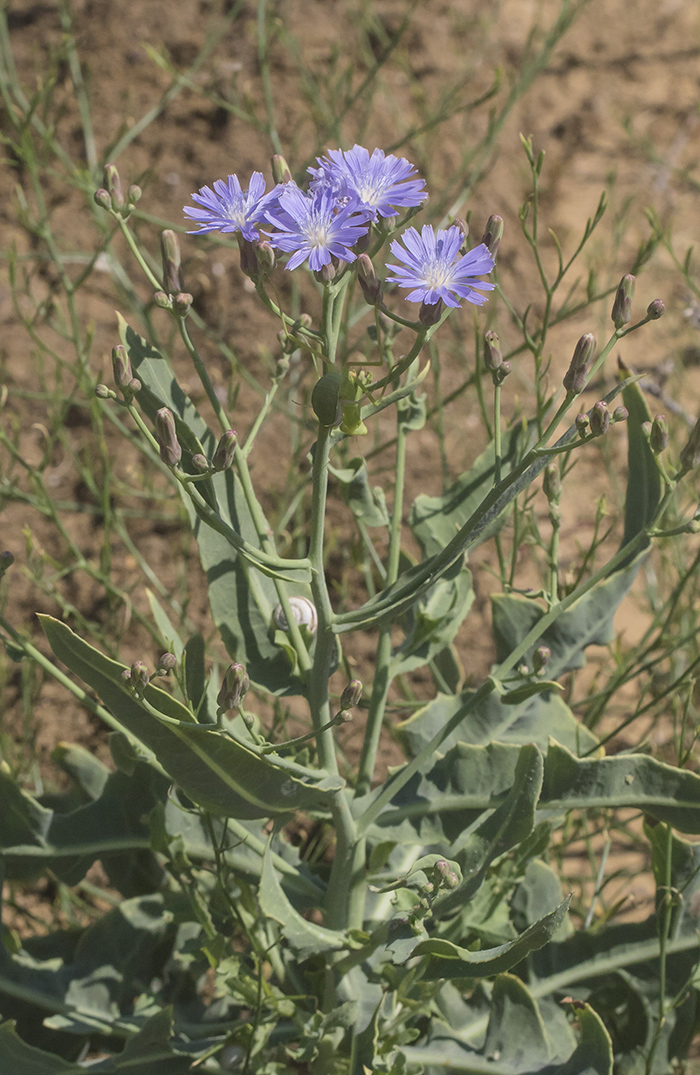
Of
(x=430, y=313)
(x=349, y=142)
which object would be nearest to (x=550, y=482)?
(x=430, y=313)

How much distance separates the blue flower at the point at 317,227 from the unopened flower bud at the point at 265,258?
11 millimetres

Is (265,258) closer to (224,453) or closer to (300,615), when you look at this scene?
(224,453)

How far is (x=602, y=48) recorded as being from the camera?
4227mm

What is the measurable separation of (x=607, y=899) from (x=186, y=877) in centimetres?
125

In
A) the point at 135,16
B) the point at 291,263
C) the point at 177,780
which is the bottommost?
the point at 177,780

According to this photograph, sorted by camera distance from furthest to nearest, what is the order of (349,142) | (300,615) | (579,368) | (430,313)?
(349,142) → (300,615) → (579,368) → (430,313)

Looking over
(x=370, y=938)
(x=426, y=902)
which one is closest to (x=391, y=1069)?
(x=370, y=938)

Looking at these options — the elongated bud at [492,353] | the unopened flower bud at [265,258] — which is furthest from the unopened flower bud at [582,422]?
A: the unopened flower bud at [265,258]

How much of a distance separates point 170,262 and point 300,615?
543 mm

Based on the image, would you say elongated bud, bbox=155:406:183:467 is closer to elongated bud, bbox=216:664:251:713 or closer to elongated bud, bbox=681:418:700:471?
elongated bud, bbox=216:664:251:713

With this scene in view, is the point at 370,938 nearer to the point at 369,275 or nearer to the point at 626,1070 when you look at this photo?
the point at 626,1070

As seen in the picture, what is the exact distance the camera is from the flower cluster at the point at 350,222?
1083 mm

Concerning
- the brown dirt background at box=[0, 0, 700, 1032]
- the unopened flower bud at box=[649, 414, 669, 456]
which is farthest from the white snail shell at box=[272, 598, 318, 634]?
the brown dirt background at box=[0, 0, 700, 1032]

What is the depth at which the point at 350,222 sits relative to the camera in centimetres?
110
